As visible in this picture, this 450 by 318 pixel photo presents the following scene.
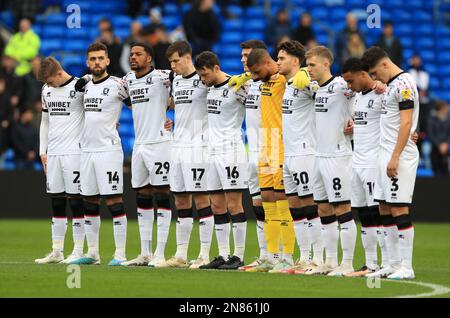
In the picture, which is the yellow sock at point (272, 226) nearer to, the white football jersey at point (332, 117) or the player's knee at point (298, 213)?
the player's knee at point (298, 213)

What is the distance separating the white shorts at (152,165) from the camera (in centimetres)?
1504

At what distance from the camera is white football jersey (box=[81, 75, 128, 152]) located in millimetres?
15125

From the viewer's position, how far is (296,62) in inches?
565

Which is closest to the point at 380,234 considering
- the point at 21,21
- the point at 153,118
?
the point at 153,118

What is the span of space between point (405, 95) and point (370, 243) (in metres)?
1.97

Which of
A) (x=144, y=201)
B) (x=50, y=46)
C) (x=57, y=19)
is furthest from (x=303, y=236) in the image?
(x=57, y=19)

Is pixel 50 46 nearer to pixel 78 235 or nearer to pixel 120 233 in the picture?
pixel 78 235

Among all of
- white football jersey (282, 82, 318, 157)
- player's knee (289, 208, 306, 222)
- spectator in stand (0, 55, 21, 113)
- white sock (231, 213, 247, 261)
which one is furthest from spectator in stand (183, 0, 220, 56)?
player's knee (289, 208, 306, 222)

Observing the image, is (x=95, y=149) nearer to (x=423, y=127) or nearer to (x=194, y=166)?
(x=194, y=166)

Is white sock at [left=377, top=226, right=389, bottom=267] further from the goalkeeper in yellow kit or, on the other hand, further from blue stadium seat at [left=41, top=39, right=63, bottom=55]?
blue stadium seat at [left=41, top=39, right=63, bottom=55]

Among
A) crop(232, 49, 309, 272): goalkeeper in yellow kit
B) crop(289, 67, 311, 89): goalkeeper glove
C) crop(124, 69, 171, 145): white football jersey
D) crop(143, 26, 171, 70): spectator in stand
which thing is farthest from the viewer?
crop(143, 26, 171, 70): spectator in stand

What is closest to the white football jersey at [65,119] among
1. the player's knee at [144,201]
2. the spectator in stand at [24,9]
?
the player's knee at [144,201]

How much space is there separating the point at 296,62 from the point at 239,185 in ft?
5.61

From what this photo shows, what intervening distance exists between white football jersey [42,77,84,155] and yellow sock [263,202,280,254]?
2768mm
